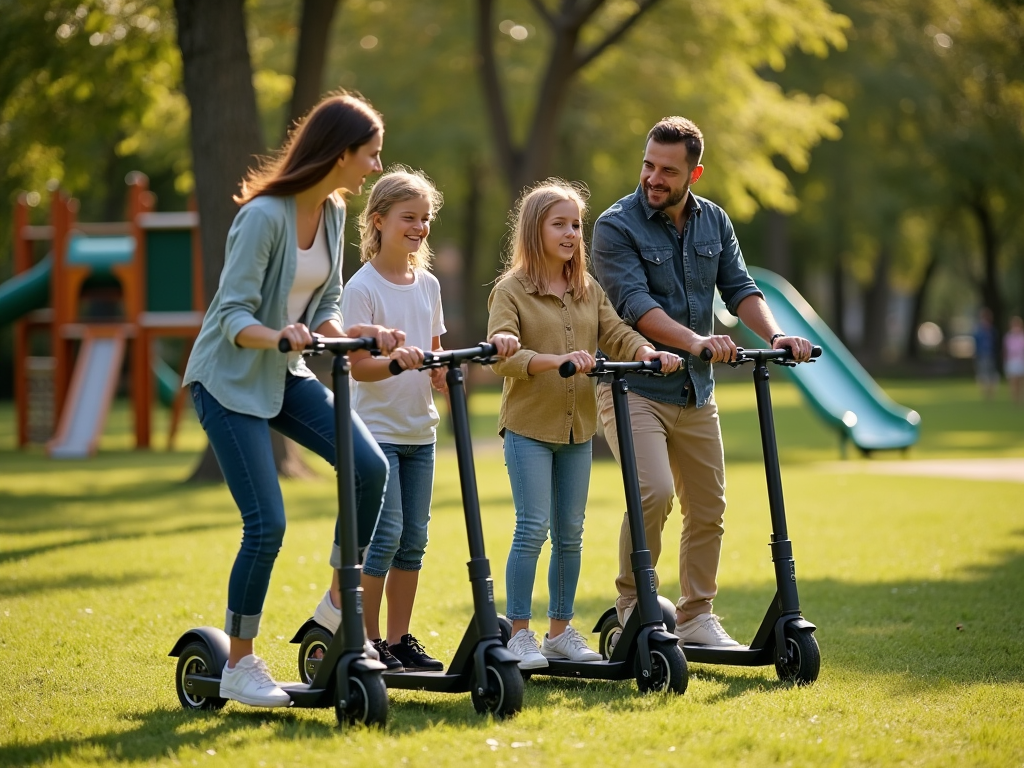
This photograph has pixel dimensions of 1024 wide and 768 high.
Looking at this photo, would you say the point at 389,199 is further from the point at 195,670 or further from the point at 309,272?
the point at 195,670

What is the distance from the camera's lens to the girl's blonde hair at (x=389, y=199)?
544 cm

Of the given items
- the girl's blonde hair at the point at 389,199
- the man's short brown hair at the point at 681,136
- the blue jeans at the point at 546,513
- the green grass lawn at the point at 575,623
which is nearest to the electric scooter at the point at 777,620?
the green grass lawn at the point at 575,623

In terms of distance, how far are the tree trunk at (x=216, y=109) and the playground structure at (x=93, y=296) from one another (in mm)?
4992

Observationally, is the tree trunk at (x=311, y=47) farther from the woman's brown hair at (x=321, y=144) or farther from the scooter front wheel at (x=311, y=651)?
the scooter front wheel at (x=311, y=651)

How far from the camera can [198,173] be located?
13.4 metres

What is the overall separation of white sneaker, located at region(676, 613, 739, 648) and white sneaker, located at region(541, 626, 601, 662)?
55 centimetres

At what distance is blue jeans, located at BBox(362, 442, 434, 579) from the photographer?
530cm

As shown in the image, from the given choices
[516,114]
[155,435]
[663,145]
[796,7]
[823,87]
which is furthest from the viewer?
[823,87]

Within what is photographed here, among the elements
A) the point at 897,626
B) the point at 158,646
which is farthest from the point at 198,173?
the point at 897,626

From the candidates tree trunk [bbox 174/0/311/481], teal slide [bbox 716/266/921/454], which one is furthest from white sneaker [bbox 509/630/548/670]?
teal slide [bbox 716/266/921/454]

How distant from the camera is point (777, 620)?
544cm

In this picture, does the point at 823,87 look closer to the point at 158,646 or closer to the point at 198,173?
the point at 198,173

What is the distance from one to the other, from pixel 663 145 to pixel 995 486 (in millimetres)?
9281

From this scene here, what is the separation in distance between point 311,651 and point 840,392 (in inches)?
A: 619
